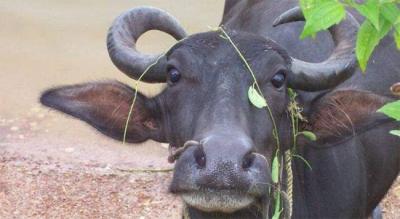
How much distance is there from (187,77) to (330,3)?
1571 millimetres

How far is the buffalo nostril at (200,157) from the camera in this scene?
4.05 metres

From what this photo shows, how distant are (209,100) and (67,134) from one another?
5.08m

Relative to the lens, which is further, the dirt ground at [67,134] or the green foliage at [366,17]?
the dirt ground at [67,134]

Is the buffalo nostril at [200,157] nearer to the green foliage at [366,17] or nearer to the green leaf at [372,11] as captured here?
the green foliage at [366,17]

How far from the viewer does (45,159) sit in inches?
349

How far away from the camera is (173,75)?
15.7 feet

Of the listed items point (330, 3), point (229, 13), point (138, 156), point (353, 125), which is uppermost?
point (330, 3)

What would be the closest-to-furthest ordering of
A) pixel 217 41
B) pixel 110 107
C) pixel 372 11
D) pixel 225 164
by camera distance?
pixel 372 11
pixel 225 164
pixel 217 41
pixel 110 107

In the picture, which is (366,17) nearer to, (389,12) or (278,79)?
(389,12)

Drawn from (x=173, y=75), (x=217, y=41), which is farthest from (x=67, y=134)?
(x=217, y=41)

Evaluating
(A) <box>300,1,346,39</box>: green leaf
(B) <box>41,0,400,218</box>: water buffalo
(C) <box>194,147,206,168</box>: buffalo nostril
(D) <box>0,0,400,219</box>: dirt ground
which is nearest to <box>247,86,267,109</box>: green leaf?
(B) <box>41,0,400,218</box>: water buffalo

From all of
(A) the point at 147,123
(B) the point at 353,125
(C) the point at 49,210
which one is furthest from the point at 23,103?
(B) the point at 353,125

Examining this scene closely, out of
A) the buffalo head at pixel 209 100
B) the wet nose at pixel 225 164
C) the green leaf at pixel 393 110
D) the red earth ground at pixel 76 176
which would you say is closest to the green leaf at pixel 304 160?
the buffalo head at pixel 209 100

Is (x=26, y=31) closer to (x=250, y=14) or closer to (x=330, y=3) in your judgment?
(x=250, y=14)
